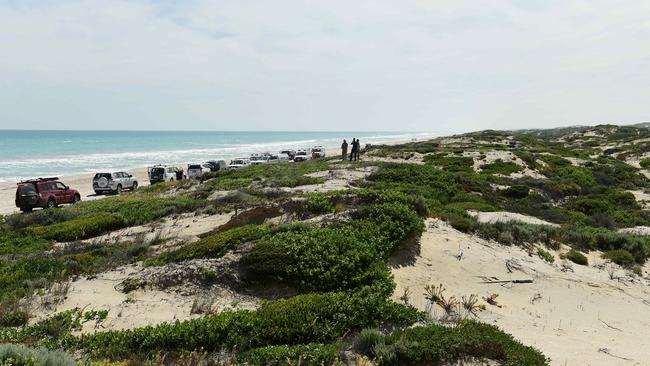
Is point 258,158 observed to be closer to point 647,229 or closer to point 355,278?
point 647,229

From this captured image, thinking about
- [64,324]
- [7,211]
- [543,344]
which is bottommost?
[7,211]

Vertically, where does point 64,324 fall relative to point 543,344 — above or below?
above

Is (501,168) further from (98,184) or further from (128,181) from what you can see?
(98,184)

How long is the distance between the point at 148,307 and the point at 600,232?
1538 cm

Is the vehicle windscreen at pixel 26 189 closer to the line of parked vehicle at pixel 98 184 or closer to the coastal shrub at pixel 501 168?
the line of parked vehicle at pixel 98 184

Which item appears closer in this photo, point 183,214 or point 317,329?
point 317,329

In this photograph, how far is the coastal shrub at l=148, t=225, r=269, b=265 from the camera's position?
35.3 ft

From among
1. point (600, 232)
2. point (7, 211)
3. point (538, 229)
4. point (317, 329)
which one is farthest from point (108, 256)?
point (7, 211)

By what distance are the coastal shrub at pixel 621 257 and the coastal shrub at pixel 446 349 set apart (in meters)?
9.16

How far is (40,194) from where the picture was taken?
27.5 m

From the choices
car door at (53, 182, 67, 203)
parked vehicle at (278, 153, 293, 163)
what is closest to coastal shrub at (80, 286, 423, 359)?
car door at (53, 182, 67, 203)

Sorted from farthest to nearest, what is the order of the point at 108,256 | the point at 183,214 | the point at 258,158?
1. the point at 258,158
2. the point at 183,214
3. the point at 108,256

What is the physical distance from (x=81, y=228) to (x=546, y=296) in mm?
14263

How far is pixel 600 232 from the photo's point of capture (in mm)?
16359
